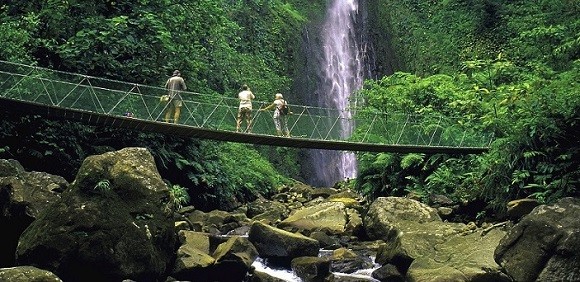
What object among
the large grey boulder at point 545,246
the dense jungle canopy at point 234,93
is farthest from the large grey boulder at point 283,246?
the dense jungle canopy at point 234,93

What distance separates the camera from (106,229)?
8.80 metres

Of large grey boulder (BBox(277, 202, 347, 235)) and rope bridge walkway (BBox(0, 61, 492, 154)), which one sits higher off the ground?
rope bridge walkway (BBox(0, 61, 492, 154))

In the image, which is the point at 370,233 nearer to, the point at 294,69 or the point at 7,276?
the point at 7,276

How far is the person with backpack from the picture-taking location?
44.8 ft

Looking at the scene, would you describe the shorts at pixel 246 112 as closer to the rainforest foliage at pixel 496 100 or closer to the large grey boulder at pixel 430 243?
the large grey boulder at pixel 430 243

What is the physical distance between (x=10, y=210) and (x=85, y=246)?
1.67 meters

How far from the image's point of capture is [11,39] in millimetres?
13242

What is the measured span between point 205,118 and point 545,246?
21.8 ft

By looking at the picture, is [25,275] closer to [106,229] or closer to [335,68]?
[106,229]

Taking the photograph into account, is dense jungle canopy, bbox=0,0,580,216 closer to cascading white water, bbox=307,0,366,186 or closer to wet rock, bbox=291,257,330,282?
cascading white water, bbox=307,0,366,186

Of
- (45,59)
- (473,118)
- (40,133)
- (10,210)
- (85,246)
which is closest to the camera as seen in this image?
(85,246)

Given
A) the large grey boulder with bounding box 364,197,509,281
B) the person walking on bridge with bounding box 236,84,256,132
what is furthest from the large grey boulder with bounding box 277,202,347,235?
the person walking on bridge with bounding box 236,84,256,132

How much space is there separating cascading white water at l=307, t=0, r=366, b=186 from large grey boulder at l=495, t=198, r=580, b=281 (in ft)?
59.8

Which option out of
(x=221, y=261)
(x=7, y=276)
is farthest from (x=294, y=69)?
(x=7, y=276)
